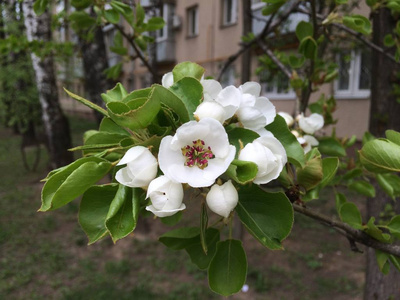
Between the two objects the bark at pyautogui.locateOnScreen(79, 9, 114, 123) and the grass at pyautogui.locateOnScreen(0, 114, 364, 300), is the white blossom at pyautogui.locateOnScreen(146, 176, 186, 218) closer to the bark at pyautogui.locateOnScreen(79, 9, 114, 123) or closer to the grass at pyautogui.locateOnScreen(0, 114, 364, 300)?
the grass at pyautogui.locateOnScreen(0, 114, 364, 300)

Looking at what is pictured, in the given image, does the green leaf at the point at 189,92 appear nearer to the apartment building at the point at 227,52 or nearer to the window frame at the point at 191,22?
the apartment building at the point at 227,52

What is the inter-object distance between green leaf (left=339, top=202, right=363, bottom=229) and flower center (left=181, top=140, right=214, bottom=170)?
24.8 inches

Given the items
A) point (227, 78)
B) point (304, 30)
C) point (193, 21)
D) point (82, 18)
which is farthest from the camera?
point (193, 21)

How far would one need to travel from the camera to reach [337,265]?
164 inches

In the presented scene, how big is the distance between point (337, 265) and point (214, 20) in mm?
10061

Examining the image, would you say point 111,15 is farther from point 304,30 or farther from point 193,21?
point 193,21

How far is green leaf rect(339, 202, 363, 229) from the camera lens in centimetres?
112

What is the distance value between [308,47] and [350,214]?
0.70 m

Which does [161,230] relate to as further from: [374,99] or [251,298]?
[374,99]

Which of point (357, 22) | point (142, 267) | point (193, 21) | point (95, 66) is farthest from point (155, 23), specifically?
point (193, 21)

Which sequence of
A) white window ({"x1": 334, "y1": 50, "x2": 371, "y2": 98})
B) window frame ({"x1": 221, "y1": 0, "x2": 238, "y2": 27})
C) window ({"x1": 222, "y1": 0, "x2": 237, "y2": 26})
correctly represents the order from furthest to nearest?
1. window ({"x1": 222, "y1": 0, "x2": 237, "y2": 26})
2. window frame ({"x1": 221, "y1": 0, "x2": 238, "y2": 27})
3. white window ({"x1": 334, "y1": 50, "x2": 371, "y2": 98})

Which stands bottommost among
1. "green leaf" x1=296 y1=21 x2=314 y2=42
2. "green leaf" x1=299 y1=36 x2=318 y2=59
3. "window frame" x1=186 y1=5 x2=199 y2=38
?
"green leaf" x1=299 y1=36 x2=318 y2=59

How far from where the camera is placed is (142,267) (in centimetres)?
413

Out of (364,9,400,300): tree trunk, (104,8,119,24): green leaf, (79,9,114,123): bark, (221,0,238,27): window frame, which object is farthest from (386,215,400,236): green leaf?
(221,0,238,27): window frame
